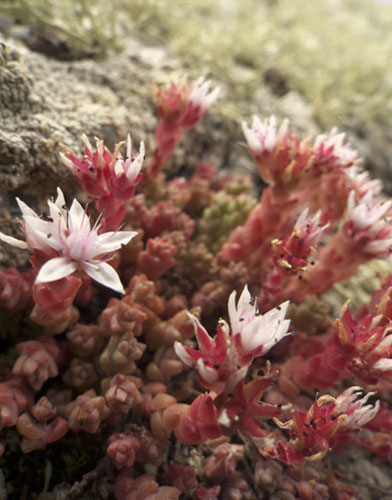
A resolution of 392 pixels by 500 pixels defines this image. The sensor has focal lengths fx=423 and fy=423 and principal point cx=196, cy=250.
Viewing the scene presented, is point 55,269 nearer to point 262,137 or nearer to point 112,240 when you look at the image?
point 112,240

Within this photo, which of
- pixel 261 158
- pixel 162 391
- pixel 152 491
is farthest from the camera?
pixel 261 158

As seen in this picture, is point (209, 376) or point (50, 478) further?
point (50, 478)

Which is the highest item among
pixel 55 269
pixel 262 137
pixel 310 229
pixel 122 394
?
pixel 262 137

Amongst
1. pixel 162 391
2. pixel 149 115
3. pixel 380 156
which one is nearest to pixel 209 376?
pixel 162 391

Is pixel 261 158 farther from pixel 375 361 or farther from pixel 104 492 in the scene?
pixel 104 492

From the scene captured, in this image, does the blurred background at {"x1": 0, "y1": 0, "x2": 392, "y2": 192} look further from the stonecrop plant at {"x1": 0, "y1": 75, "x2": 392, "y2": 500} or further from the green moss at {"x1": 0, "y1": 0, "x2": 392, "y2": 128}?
the stonecrop plant at {"x1": 0, "y1": 75, "x2": 392, "y2": 500}

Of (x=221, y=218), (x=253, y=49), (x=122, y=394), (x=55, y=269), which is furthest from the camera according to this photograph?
(x=253, y=49)

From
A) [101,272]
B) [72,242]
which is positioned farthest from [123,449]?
[72,242]
